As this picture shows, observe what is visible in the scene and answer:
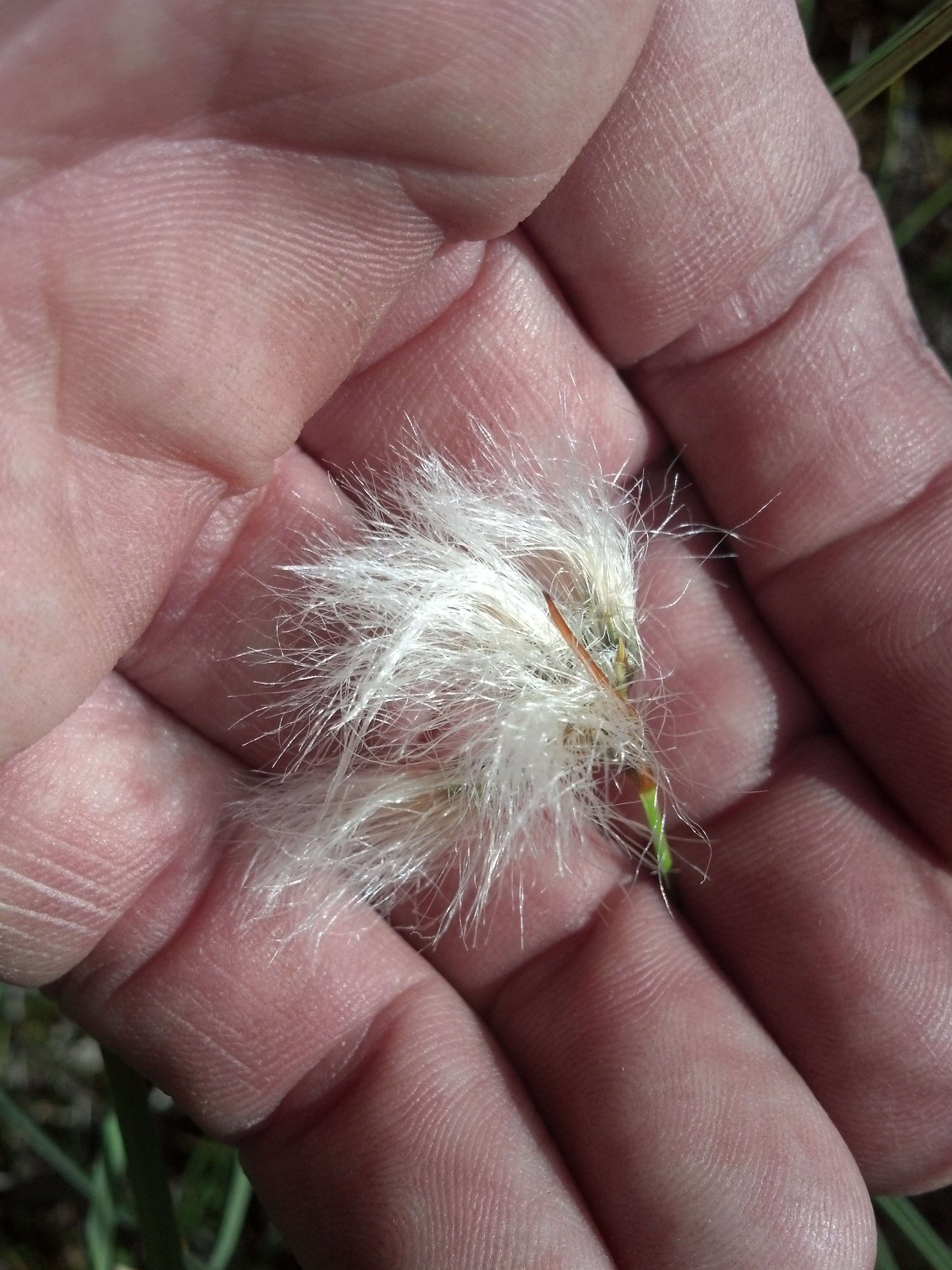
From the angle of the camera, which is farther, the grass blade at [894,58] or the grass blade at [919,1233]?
the grass blade at [919,1233]

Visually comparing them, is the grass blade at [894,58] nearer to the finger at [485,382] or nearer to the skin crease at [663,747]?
the skin crease at [663,747]

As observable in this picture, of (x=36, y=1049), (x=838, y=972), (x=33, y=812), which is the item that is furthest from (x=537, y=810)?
(x=36, y=1049)

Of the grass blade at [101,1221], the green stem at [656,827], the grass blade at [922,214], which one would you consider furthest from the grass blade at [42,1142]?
the grass blade at [922,214]

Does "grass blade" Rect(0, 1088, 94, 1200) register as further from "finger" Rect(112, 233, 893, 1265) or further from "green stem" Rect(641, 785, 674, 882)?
"green stem" Rect(641, 785, 674, 882)

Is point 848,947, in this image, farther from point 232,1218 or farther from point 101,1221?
point 101,1221

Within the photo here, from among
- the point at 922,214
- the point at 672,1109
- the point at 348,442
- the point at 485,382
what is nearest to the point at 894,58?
the point at 922,214

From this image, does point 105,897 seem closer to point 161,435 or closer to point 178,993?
point 178,993

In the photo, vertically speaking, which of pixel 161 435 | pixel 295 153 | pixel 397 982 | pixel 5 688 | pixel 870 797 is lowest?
pixel 870 797
